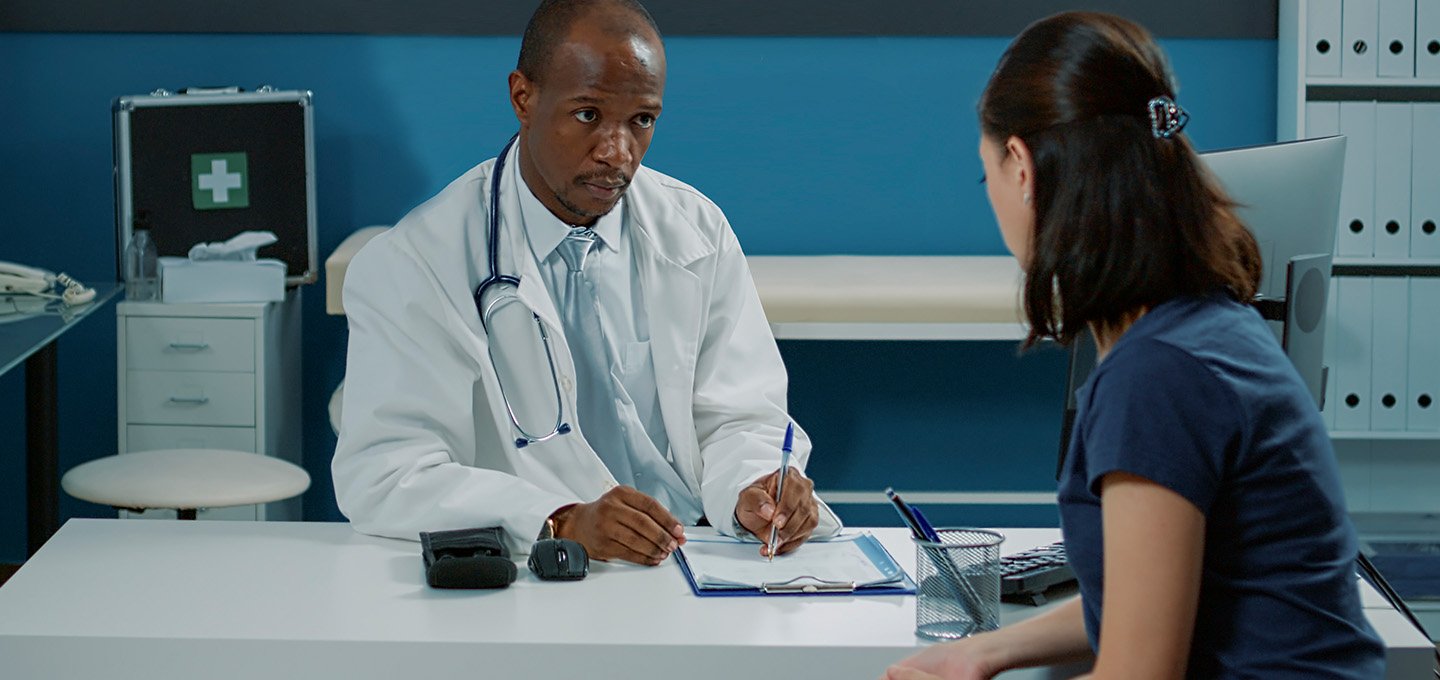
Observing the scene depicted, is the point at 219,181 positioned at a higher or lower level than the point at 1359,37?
lower

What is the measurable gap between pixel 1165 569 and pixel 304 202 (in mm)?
2808

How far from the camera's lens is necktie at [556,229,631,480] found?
2.03m

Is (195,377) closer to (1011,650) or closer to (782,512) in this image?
(782,512)

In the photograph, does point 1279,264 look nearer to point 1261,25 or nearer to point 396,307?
point 396,307

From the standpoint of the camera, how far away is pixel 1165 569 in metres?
1.05

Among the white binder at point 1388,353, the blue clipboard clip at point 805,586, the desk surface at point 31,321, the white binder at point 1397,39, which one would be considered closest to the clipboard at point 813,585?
the blue clipboard clip at point 805,586

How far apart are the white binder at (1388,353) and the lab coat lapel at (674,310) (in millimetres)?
2069

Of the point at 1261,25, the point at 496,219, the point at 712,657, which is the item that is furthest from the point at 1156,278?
the point at 1261,25

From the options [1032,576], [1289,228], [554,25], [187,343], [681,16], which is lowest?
[1032,576]

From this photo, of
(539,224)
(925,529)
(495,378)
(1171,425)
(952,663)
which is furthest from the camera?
(539,224)

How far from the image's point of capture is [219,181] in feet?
11.4

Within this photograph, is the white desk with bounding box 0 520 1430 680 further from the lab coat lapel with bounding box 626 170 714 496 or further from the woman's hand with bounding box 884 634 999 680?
the lab coat lapel with bounding box 626 170 714 496

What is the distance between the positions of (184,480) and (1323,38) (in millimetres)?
2641

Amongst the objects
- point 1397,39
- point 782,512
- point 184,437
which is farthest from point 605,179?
point 1397,39
